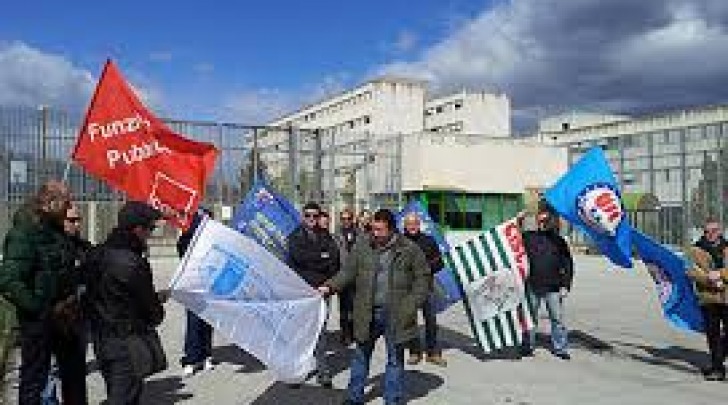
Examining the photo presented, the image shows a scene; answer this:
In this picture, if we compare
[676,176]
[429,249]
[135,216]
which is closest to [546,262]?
[429,249]

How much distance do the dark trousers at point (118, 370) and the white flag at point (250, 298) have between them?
94 centimetres

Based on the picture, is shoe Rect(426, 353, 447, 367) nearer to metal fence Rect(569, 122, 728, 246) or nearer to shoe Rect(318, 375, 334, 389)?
shoe Rect(318, 375, 334, 389)

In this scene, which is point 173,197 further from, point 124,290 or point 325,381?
point 124,290

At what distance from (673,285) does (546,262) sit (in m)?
1.47

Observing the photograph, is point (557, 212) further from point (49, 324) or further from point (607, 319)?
point (49, 324)

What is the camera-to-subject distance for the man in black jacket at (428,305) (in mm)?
10203

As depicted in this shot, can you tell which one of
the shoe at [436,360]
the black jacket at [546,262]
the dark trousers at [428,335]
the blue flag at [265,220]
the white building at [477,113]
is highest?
the white building at [477,113]

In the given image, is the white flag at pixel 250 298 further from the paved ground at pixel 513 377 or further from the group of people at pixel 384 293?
the paved ground at pixel 513 377

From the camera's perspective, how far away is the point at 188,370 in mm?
9336

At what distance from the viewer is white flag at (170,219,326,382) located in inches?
277

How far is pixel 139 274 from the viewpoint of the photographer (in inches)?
233

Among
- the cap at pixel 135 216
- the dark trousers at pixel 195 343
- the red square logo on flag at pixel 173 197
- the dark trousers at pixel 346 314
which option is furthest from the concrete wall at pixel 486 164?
the cap at pixel 135 216

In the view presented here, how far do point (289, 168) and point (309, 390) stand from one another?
15.6m

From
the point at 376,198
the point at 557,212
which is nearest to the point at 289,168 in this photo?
the point at 376,198
